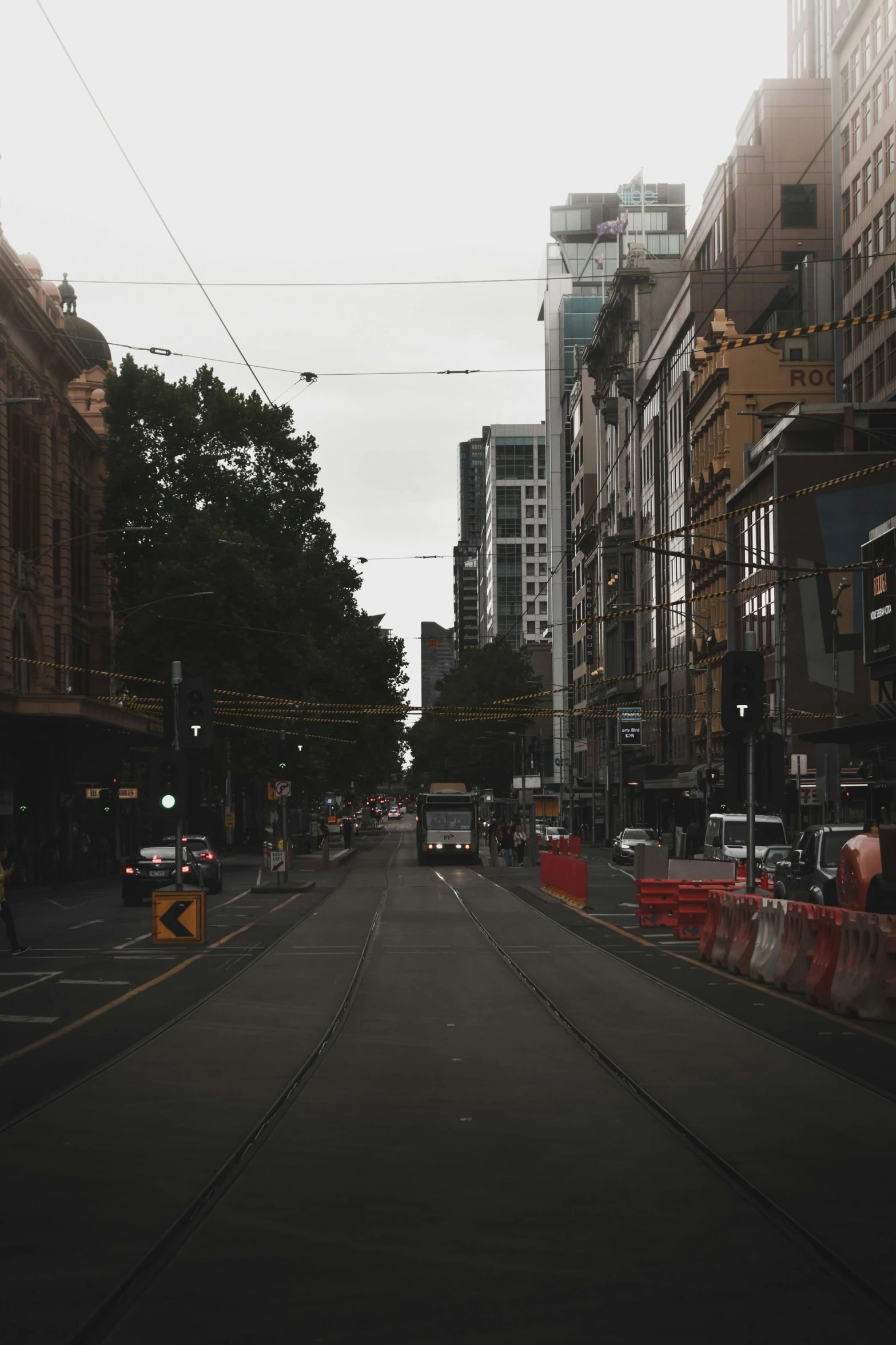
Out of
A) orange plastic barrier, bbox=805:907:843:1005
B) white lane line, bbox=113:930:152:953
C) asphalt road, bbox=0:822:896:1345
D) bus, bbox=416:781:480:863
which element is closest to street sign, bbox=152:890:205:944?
white lane line, bbox=113:930:152:953

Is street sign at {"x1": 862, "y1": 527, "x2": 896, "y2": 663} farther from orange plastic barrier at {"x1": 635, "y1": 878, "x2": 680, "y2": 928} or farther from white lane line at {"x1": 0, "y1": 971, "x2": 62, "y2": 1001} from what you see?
white lane line at {"x1": 0, "y1": 971, "x2": 62, "y2": 1001}

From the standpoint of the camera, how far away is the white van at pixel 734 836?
42656 millimetres

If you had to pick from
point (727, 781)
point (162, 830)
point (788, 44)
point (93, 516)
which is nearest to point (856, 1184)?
point (727, 781)

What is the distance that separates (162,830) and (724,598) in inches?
1139

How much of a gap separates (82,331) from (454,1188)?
253 feet

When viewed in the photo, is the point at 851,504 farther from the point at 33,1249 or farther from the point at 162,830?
the point at 33,1249

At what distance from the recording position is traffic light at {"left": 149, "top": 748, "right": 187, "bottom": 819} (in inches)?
1074

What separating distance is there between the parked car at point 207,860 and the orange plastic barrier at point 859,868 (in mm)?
24807

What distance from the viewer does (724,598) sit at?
256 feet

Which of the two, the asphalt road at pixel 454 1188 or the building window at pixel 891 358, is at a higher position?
the building window at pixel 891 358

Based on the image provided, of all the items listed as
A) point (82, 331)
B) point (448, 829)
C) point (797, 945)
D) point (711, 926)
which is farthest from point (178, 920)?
point (82, 331)

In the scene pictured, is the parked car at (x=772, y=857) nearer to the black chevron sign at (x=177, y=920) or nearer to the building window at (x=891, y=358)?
the black chevron sign at (x=177, y=920)

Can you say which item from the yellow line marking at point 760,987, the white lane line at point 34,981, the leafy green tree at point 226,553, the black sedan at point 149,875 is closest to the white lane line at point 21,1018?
the white lane line at point 34,981

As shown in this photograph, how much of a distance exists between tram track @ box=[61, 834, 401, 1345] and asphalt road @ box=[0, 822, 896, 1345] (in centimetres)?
2
